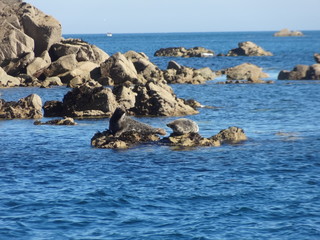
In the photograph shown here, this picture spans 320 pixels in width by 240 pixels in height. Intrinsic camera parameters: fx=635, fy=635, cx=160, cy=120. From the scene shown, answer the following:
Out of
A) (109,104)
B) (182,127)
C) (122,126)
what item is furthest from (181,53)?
(182,127)

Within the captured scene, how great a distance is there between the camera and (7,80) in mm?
61656

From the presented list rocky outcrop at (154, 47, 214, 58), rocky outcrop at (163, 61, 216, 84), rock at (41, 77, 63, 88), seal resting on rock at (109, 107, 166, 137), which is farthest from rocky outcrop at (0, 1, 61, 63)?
Answer: rocky outcrop at (154, 47, 214, 58)

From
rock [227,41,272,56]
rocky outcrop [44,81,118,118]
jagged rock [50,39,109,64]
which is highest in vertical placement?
jagged rock [50,39,109,64]

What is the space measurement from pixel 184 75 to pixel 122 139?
41.6 m

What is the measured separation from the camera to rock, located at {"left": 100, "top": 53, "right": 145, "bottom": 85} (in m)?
61.3

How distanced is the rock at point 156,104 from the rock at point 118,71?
1938cm

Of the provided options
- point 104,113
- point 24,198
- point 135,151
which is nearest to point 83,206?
point 24,198

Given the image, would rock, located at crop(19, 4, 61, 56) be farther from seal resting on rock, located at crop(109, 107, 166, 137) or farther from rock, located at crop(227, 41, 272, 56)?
rock, located at crop(227, 41, 272, 56)

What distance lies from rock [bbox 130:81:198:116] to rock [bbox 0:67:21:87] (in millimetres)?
22752

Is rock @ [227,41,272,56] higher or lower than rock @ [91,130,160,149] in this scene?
lower

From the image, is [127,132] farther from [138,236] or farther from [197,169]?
[138,236]

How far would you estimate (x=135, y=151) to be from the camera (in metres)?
27.3

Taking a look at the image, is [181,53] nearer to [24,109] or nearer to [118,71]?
[118,71]

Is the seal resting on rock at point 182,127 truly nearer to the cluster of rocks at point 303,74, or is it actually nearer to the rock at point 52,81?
the rock at point 52,81
